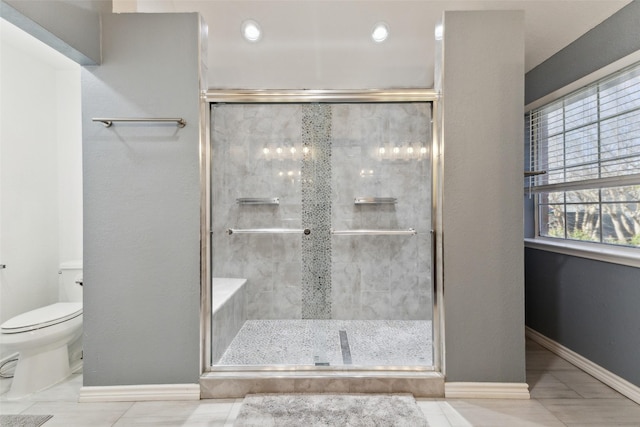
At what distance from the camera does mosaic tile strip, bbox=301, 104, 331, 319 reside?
2207 millimetres

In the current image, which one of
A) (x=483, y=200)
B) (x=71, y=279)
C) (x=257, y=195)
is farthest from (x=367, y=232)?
(x=71, y=279)

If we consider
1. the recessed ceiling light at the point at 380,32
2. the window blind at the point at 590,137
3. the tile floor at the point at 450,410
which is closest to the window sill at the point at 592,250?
the window blind at the point at 590,137

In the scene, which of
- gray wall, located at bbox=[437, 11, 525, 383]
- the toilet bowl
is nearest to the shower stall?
gray wall, located at bbox=[437, 11, 525, 383]

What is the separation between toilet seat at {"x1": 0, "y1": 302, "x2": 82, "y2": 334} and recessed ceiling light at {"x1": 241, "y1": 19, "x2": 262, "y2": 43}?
235cm

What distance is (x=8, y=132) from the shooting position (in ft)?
7.91

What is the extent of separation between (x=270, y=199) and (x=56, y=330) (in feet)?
5.25

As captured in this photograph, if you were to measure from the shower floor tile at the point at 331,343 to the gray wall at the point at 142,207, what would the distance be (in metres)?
0.43

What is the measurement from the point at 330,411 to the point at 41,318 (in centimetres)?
190

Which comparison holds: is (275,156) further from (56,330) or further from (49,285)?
(49,285)

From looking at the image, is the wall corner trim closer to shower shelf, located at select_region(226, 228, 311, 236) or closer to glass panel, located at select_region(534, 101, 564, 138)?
shower shelf, located at select_region(226, 228, 311, 236)

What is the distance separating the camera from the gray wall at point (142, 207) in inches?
73.0

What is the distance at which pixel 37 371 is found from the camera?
76.2 inches

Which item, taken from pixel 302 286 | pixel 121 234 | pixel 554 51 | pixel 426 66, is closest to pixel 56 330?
pixel 121 234

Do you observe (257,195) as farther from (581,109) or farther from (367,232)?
(581,109)
